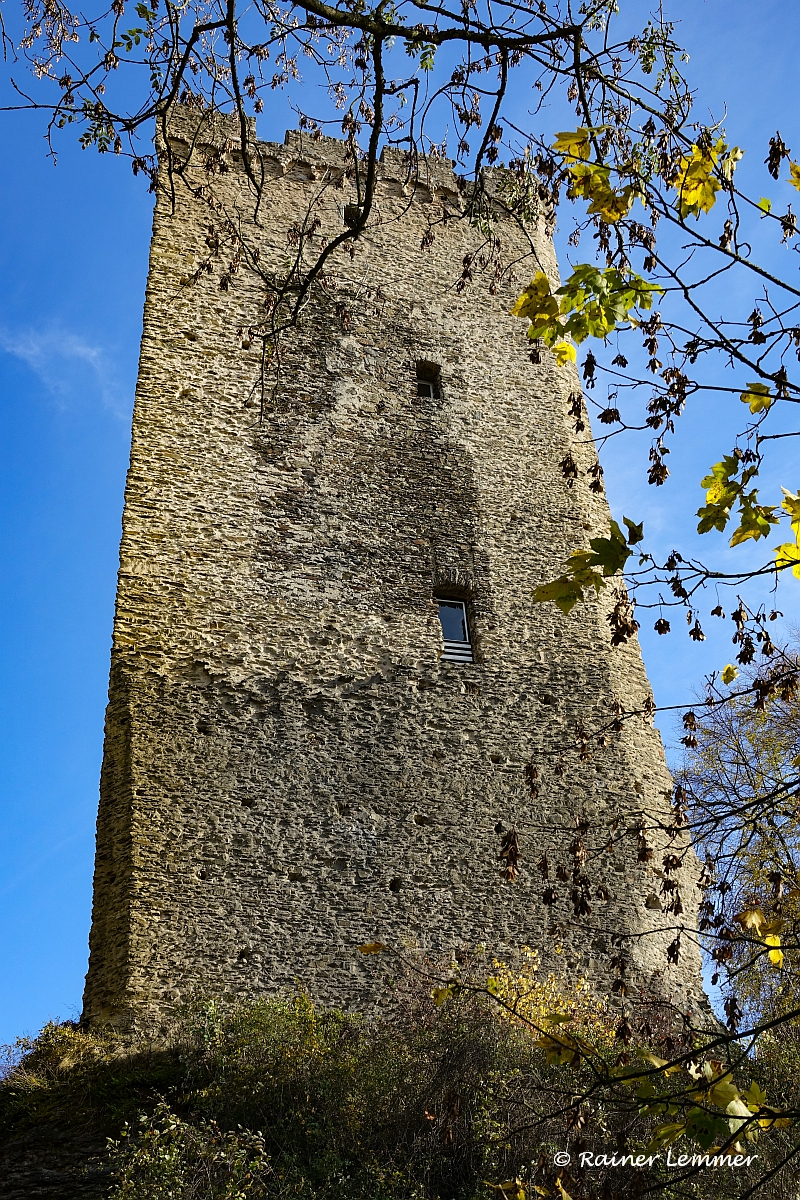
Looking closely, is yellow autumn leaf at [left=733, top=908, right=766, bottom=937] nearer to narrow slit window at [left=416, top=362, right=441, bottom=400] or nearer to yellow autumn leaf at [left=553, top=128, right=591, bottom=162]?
yellow autumn leaf at [left=553, top=128, right=591, bottom=162]

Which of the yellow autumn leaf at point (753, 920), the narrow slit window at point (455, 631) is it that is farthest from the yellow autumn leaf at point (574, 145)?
the narrow slit window at point (455, 631)

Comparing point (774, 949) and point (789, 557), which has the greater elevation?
point (789, 557)

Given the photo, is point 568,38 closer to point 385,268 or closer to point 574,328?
point 574,328

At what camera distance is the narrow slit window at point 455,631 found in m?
10.2

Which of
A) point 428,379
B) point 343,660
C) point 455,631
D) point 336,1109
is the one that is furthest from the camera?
point 428,379

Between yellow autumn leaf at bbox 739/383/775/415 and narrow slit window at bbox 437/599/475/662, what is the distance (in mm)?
7062

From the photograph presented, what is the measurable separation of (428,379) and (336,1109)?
829 centimetres

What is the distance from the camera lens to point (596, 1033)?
7.80 m

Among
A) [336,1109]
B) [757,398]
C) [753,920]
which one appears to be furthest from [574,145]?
[336,1109]

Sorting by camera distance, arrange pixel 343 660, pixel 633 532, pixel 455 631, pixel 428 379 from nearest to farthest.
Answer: pixel 633 532
pixel 343 660
pixel 455 631
pixel 428 379

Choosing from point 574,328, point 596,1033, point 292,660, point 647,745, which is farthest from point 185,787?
point 574,328

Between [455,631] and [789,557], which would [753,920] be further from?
[455,631]

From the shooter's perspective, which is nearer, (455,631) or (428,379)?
(455,631)

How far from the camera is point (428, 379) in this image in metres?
12.0
